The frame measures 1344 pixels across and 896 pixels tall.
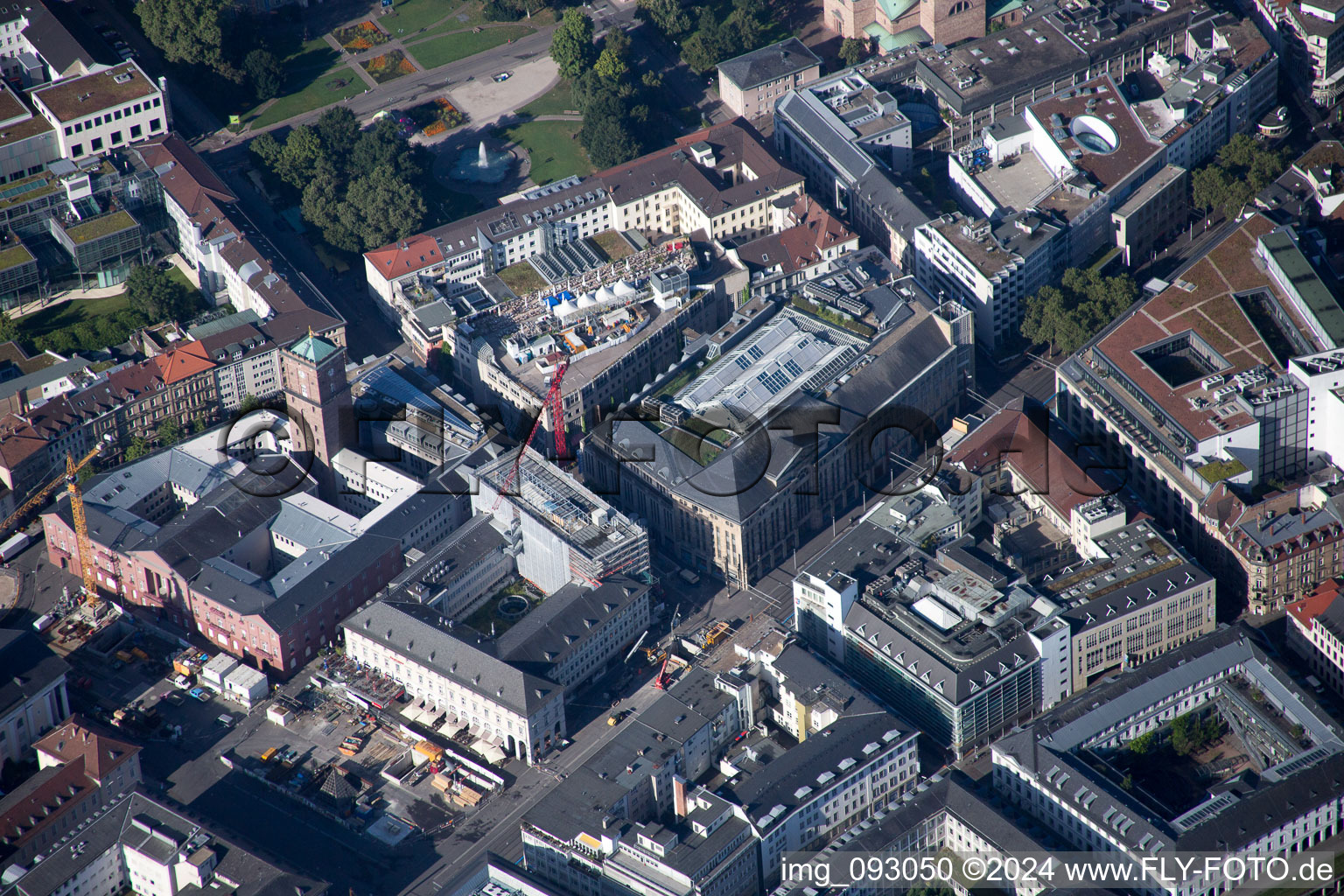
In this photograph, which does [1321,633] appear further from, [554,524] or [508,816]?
[508,816]

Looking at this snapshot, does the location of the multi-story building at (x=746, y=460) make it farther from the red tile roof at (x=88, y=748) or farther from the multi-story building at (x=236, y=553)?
the red tile roof at (x=88, y=748)

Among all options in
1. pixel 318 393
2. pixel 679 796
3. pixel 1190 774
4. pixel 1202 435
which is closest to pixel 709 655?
pixel 679 796

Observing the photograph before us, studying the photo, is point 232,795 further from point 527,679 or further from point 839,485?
point 839,485

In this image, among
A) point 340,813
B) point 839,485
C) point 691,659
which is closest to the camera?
point 340,813

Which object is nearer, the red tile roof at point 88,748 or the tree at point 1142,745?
the red tile roof at point 88,748

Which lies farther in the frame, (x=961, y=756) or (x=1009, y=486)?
(x=1009, y=486)

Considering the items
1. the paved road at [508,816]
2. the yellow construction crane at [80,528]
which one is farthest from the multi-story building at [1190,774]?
the yellow construction crane at [80,528]

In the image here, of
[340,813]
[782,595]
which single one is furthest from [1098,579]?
[340,813]
